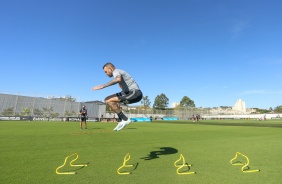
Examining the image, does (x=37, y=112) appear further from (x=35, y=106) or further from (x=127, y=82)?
(x=127, y=82)

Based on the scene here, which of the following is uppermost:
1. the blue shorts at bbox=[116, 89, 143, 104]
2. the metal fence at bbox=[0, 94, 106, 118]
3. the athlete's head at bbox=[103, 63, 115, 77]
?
the metal fence at bbox=[0, 94, 106, 118]

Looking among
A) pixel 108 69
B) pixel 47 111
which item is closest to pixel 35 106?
pixel 47 111

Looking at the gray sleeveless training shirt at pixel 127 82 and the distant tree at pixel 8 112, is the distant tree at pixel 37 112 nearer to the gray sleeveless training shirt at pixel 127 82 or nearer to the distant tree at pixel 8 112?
the distant tree at pixel 8 112

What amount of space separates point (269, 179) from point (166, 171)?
90.4 inches

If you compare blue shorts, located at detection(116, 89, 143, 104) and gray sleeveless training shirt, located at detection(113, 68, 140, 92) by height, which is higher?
gray sleeveless training shirt, located at detection(113, 68, 140, 92)

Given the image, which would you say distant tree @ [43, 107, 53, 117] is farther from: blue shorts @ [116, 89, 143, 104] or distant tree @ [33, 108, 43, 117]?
blue shorts @ [116, 89, 143, 104]

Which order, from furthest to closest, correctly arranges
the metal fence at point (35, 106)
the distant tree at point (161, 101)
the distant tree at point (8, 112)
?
the distant tree at point (161, 101), the metal fence at point (35, 106), the distant tree at point (8, 112)

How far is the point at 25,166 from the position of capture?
5547 mm

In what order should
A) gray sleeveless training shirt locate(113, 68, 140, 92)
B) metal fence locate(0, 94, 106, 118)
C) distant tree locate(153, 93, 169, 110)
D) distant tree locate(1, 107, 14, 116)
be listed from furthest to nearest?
distant tree locate(153, 93, 169, 110)
metal fence locate(0, 94, 106, 118)
distant tree locate(1, 107, 14, 116)
gray sleeveless training shirt locate(113, 68, 140, 92)

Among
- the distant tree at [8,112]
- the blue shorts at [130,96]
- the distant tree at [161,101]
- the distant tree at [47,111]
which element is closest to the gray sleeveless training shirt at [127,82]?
the blue shorts at [130,96]

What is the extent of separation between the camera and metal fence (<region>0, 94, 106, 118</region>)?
41.8 metres

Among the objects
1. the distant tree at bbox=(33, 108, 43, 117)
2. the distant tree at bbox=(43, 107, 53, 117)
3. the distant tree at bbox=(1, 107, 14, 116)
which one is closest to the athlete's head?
the distant tree at bbox=(1, 107, 14, 116)

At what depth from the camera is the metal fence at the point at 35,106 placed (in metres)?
41.8

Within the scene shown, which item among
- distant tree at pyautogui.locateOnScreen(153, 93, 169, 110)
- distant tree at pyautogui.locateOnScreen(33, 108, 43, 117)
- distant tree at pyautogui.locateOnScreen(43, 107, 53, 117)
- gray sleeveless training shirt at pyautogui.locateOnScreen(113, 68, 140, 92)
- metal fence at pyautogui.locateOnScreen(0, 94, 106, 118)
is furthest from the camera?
distant tree at pyautogui.locateOnScreen(153, 93, 169, 110)
